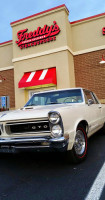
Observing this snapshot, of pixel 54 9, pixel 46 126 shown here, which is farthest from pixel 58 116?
pixel 54 9

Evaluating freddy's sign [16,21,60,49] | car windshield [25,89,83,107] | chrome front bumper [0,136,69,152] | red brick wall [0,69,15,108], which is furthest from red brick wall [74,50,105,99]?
chrome front bumper [0,136,69,152]

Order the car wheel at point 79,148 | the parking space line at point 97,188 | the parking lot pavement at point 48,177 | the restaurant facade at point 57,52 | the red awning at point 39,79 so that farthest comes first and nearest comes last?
1. the restaurant facade at point 57,52
2. the red awning at point 39,79
3. the car wheel at point 79,148
4. the parking lot pavement at point 48,177
5. the parking space line at point 97,188

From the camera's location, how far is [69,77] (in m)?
10.2

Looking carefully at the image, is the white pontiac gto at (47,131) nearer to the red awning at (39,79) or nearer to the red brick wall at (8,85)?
the red awning at (39,79)

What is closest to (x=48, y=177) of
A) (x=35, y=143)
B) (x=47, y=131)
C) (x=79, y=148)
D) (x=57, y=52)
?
(x=35, y=143)

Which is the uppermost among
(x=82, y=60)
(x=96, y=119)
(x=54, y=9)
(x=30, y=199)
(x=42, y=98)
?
(x=54, y=9)

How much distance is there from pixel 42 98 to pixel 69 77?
6044 mm

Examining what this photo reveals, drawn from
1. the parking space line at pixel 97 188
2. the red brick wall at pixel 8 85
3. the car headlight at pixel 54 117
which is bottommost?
the parking space line at pixel 97 188

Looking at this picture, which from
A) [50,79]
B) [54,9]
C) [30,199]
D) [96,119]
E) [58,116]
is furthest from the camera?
[54,9]

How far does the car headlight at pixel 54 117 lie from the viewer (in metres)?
2.63

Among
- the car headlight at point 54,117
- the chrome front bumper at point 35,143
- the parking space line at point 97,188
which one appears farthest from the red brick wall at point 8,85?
the parking space line at point 97,188

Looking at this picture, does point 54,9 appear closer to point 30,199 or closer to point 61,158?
point 61,158

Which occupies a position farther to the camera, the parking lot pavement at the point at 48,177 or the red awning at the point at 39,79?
the red awning at the point at 39,79

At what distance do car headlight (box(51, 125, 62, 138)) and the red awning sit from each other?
7.22 m
